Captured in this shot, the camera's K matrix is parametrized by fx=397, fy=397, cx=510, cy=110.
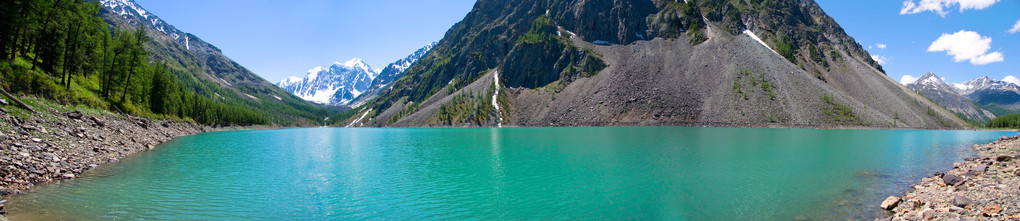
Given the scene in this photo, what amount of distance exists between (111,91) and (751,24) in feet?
733

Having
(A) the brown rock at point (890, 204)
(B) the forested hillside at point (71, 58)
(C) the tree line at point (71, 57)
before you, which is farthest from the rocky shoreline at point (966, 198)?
(B) the forested hillside at point (71, 58)

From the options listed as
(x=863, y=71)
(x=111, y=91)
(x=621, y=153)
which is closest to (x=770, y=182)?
(x=621, y=153)

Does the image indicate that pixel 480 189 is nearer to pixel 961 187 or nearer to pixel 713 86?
pixel 961 187

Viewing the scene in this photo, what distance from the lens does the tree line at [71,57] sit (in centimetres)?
3994

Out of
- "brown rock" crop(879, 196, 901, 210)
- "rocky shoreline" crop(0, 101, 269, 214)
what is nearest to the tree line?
"rocky shoreline" crop(0, 101, 269, 214)

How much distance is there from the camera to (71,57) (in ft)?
162

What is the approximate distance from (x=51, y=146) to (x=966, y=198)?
48.7 metres

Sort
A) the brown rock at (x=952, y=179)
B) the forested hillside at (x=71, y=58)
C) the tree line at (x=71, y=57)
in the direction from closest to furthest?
the brown rock at (x=952, y=179), the forested hillside at (x=71, y=58), the tree line at (x=71, y=57)

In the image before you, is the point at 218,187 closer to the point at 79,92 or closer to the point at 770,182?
the point at 770,182

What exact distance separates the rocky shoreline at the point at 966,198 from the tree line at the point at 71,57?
198ft

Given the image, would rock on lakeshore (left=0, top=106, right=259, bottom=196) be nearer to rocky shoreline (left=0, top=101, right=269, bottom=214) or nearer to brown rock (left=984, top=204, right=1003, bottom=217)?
rocky shoreline (left=0, top=101, right=269, bottom=214)

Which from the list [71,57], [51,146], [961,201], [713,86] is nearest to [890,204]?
[961,201]

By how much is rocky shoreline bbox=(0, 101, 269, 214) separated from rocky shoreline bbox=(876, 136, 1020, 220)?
35.7m

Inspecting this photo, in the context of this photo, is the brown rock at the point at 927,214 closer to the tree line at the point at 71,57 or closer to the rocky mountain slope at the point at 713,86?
the tree line at the point at 71,57
